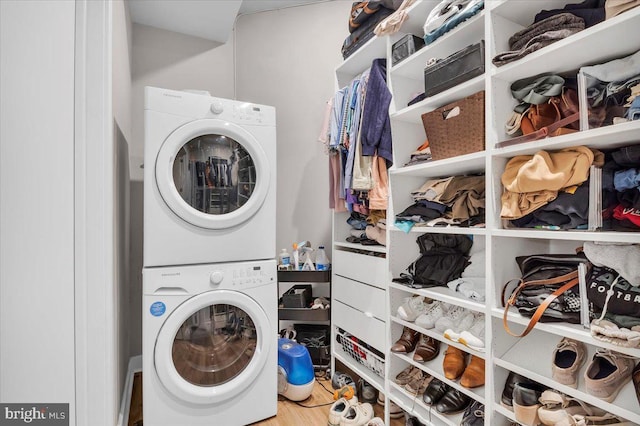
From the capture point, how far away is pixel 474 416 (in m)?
1.40

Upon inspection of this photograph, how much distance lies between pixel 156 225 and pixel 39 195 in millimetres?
703

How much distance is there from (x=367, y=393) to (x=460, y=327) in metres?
0.81

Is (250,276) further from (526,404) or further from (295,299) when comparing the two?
(526,404)

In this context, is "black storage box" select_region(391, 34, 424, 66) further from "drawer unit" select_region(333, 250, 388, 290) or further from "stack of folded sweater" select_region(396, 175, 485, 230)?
"drawer unit" select_region(333, 250, 388, 290)

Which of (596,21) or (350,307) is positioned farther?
(350,307)

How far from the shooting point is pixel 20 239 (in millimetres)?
982

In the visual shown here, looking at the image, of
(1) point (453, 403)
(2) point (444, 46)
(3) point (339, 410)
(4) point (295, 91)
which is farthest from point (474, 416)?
(4) point (295, 91)

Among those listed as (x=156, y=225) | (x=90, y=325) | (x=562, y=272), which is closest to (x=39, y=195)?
(x=90, y=325)

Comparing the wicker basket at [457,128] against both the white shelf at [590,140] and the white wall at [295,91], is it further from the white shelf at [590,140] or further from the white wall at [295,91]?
the white wall at [295,91]

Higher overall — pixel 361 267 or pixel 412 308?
pixel 361 267

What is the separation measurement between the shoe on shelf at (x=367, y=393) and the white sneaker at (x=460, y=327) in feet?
2.52

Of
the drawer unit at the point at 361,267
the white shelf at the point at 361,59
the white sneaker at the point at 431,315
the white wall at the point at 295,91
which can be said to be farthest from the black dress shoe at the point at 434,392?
the white shelf at the point at 361,59

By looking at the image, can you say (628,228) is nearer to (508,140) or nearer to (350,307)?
(508,140)

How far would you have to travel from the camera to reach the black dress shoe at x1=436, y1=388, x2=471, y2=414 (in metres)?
1.50
